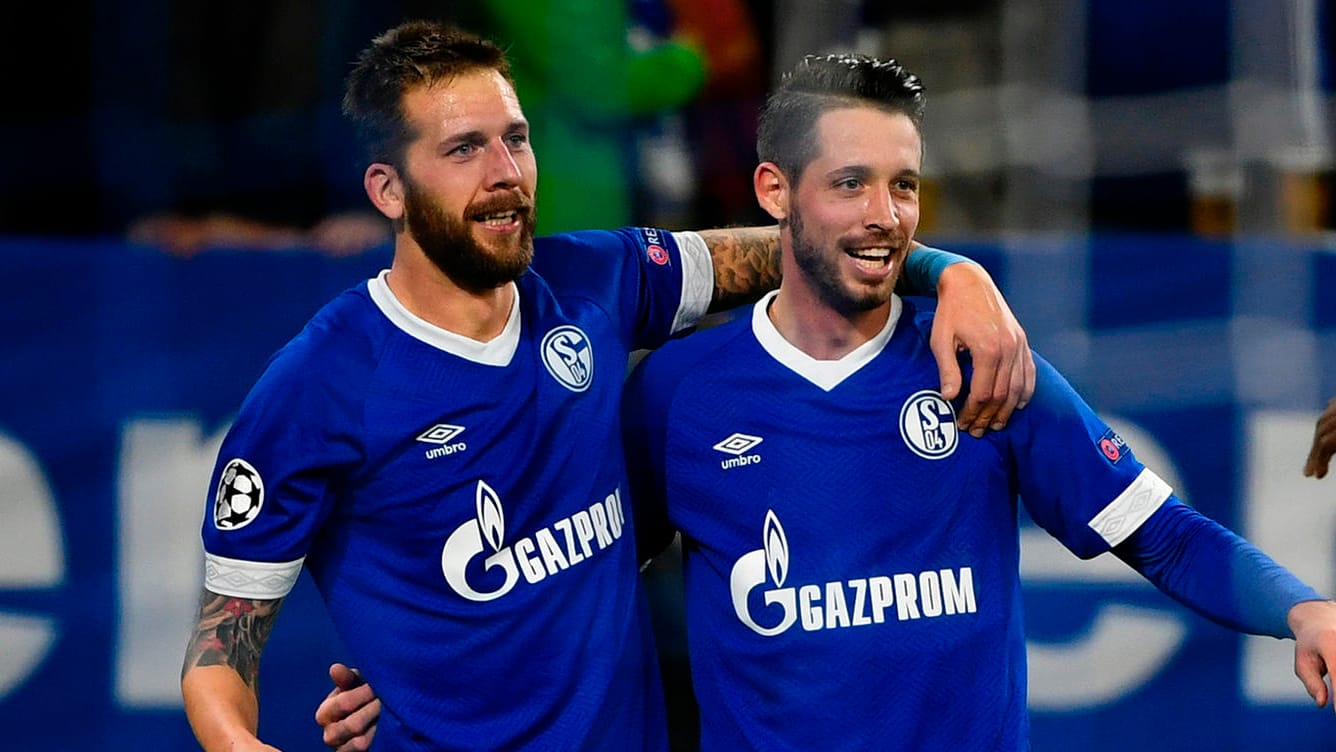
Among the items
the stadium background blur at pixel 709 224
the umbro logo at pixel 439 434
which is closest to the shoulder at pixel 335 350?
the umbro logo at pixel 439 434

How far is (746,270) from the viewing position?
2.89m

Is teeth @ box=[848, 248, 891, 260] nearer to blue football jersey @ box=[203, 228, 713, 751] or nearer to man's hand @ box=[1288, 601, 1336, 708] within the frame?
blue football jersey @ box=[203, 228, 713, 751]

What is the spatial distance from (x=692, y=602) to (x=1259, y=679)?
84.3 inches

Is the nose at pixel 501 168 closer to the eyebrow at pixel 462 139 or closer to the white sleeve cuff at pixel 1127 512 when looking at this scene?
the eyebrow at pixel 462 139

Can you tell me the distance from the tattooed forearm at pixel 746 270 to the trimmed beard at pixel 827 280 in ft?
1.02

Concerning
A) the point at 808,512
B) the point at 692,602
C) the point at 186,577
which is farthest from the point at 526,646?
the point at 186,577

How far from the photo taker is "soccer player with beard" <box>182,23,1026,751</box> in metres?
2.50

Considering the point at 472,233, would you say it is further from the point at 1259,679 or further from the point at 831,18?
the point at 1259,679

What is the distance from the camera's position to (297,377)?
2.49 m

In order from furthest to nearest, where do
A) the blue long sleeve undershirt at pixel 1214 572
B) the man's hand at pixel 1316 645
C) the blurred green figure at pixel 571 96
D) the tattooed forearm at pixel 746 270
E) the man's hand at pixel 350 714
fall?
the blurred green figure at pixel 571 96 < the tattooed forearm at pixel 746 270 < the man's hand at pixel 350 714 < the blue long sleeve undershirt at pixel 1214 572 < the man's hand at pixel 1316 645

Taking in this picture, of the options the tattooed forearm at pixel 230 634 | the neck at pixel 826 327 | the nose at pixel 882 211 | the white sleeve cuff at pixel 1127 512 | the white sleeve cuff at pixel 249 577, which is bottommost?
the tattooed forearm at pixel 230 634

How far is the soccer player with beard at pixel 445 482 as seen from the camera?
8.19 feet

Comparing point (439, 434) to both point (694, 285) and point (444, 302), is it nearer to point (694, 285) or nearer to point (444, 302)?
point (444, 302)

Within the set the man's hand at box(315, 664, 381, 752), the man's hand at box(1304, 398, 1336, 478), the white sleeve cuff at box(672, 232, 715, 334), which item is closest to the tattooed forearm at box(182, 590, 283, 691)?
the man's hand at box(315, 664, 381, 752)
